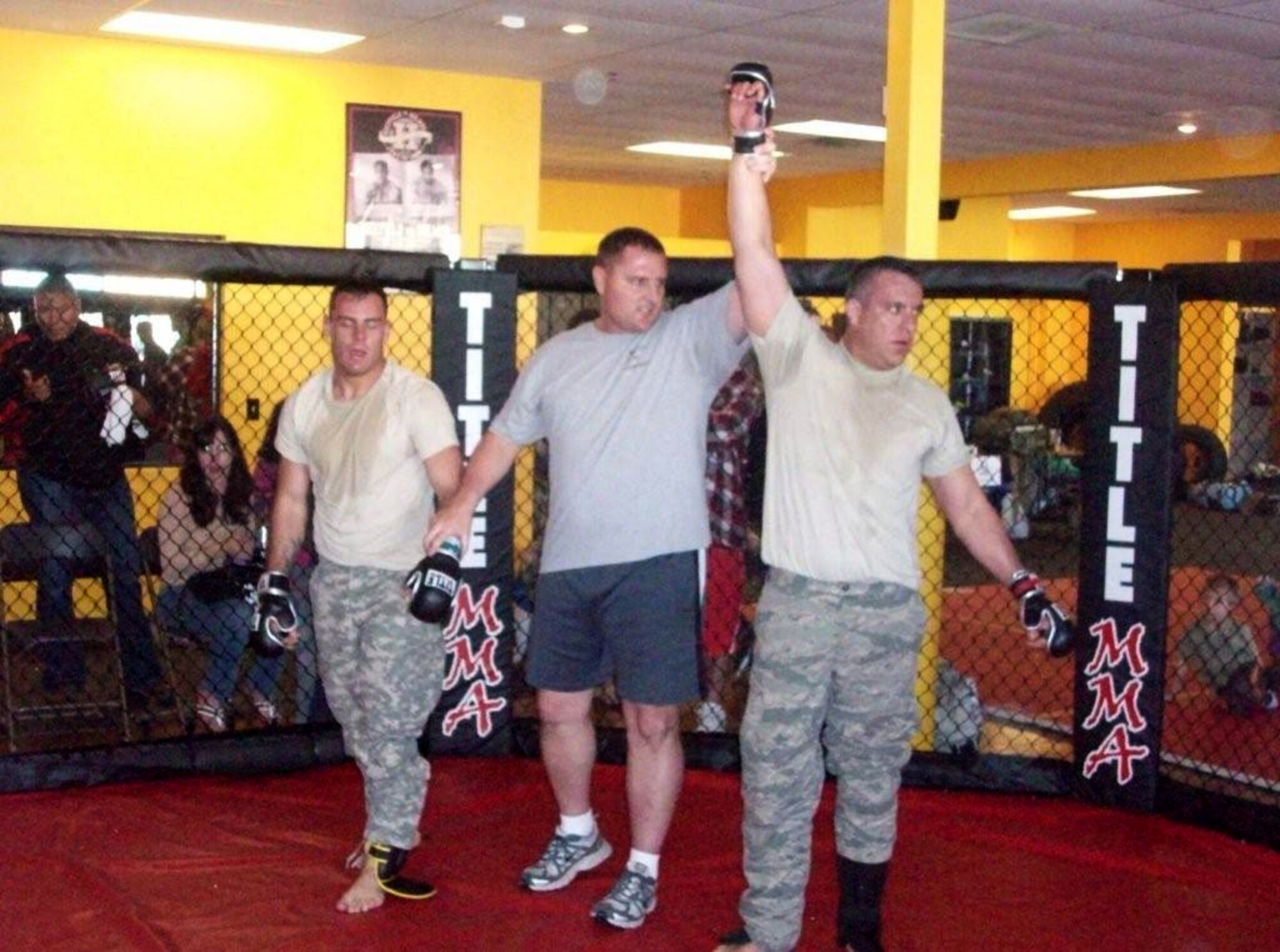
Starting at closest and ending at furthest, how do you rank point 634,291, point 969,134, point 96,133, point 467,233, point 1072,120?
point 634,291 < point 96,133 < point 467,233 < point 1072,120 < point 969,134

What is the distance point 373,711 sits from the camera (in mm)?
3951

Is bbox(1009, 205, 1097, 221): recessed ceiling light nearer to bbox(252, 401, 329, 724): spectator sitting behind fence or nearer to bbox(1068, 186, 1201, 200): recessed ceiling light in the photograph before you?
bbox(1068, 186, 1201, 200): recessed ceiling light

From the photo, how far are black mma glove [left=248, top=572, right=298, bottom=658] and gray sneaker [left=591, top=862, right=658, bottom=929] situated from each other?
0.96 m

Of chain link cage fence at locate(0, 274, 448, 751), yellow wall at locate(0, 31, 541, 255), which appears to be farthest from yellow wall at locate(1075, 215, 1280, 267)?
chain link cage fence at locate(0, 274, 448, 751)

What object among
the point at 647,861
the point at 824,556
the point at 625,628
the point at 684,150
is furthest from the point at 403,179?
the point at 824,556

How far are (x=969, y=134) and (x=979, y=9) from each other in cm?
486

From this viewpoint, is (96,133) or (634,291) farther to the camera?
(96,133)

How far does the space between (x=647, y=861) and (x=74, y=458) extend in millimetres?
3323

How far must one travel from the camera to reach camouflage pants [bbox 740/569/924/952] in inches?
139

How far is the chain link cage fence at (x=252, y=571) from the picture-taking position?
506cm

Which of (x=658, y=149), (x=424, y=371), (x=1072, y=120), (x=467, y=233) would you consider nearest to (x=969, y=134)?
(x=1072, y=120)

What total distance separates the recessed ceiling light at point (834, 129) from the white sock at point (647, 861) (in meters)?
8.81

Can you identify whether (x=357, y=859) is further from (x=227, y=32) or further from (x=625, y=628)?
(x=227, y=32)

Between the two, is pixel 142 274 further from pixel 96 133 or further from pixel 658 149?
pixel 658 149
